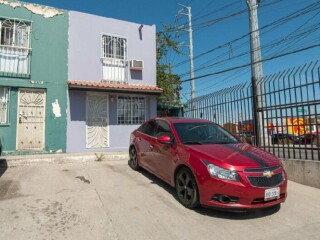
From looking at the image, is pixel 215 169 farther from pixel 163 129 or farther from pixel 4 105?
pixel 4 105

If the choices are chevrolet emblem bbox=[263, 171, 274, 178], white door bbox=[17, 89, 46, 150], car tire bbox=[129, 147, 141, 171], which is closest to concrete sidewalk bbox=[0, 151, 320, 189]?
white door bbox=[17, 89, 46, 150]

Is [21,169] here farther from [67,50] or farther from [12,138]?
[67,50]

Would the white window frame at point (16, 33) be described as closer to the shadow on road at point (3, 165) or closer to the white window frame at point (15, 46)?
the white window frame at point (15, 46)

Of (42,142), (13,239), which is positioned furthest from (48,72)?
(13,239)

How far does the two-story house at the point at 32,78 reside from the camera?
10.1m

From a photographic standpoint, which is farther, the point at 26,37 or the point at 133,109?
the point at 133,109

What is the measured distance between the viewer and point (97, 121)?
11734 mm

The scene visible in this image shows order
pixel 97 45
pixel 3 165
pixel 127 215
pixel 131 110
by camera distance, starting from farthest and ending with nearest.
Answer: pixel 131 110, pixel 97 45, pixel 3 165, pixel 127 215

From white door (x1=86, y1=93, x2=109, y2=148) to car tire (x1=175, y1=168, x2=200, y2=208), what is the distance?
269 inches

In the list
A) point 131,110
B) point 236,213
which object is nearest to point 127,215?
point 236,213

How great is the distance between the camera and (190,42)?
822 inches

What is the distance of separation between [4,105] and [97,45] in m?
4.30

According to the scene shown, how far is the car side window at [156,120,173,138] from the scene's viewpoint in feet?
20.6

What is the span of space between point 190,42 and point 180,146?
16.6m
